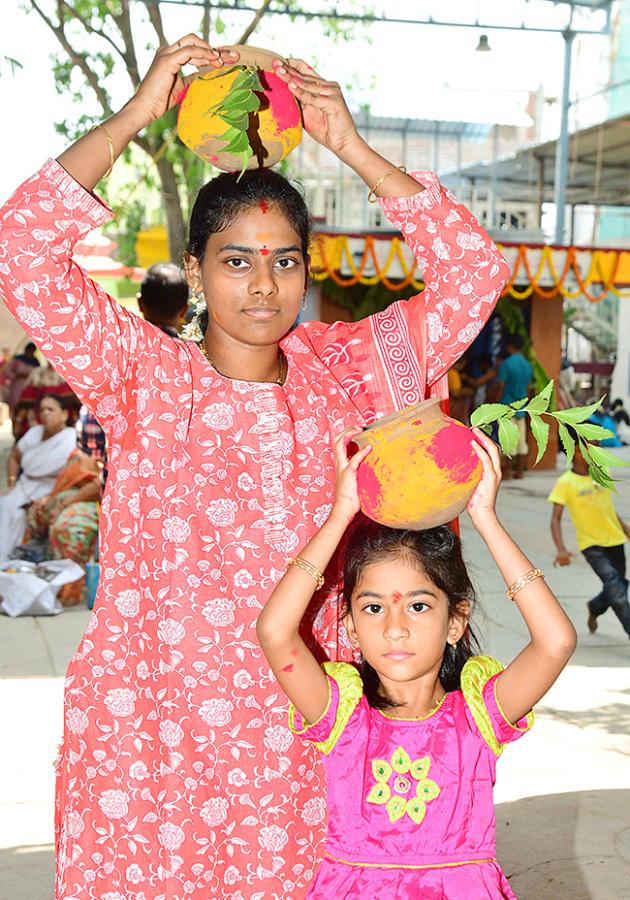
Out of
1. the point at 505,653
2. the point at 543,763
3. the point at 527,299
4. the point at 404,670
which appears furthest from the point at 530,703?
the point at 527,299

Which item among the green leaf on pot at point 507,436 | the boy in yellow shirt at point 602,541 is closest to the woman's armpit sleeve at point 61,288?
the green leaf on pot at point 507,436

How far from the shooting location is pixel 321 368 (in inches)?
90.7

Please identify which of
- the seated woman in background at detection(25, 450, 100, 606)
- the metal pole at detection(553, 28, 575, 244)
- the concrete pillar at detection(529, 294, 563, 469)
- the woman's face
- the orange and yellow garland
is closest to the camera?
the seated woman in background at detection(25, 450, 100, 606)

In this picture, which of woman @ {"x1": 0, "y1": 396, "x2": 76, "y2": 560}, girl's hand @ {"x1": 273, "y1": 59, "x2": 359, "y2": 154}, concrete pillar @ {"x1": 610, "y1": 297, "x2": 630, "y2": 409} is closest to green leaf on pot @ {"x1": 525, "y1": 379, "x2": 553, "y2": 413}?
girl's hand @ {"x1": 273, "y1": 59, "x2": 359, "y2": 154}

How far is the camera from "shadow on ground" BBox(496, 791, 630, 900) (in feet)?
11.1

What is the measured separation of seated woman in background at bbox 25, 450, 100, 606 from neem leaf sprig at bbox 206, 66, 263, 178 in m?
5.30

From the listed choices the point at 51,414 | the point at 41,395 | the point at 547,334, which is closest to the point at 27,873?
the point at 51,414

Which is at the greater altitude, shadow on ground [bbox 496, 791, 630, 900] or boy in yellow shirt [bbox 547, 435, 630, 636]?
boy in yellow shirt [bbox 547, 435, 630, 636]

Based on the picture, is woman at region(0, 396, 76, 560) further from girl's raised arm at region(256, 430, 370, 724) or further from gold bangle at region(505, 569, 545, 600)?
gold bangle at region(505, 569, 545, 600)

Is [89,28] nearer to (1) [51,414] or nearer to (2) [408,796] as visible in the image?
(1) [51,414]

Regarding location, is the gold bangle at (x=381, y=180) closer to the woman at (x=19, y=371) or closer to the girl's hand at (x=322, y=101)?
the girl's hand at (x=322, y=101)

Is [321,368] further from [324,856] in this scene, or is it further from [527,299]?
[527,299]

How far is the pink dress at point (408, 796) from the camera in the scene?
77.4 inches

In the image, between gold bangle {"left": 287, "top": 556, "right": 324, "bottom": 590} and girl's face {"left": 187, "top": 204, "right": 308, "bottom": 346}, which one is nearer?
gold bangle {"left": 287, "top": 556, "right": 324, "bottom": 590}
